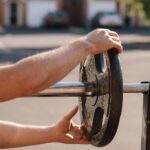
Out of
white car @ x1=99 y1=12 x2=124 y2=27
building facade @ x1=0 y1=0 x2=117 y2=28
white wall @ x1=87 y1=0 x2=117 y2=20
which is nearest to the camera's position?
white car @ x1=99 y1=12 x2=124 y2=27

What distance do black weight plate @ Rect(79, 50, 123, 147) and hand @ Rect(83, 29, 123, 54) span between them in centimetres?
4

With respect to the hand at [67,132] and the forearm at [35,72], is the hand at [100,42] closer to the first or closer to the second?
the forearm at [35,72]

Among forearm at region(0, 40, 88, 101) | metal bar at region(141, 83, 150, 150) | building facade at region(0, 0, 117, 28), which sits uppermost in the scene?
forearm at region(0, 40, 88, 101)

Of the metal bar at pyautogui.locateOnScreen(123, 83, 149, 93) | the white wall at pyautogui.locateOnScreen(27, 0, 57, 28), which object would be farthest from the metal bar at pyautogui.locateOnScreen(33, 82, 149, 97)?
the white wall at pyautogui.locateOnScreen(27, 0, 57, 28)

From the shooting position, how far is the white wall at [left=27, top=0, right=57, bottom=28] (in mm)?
52531

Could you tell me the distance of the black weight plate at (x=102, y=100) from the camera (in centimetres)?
222

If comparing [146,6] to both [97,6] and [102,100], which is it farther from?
[102,100]

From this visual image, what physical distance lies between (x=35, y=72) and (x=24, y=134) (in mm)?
708

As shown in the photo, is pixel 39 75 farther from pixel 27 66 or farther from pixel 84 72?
pixel 84 72

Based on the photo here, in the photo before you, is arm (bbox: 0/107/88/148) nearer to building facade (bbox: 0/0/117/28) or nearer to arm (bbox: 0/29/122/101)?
arm (bbox: 0/29/122/101)

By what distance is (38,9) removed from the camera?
5275cm

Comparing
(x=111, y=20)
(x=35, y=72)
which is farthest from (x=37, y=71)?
(x=111, y=20)

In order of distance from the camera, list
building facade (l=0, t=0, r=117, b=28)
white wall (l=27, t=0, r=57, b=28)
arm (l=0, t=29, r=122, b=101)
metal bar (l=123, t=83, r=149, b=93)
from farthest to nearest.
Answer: white wall (l=27, t=0, r=57, b=28), building facade (l=0, t=0, r=117, b=28), metal bar (l=123, t=83, r=149, b=93), arm (l=0, t=29, r=122, b=101)

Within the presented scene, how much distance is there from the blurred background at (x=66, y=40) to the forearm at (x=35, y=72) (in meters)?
1.36
